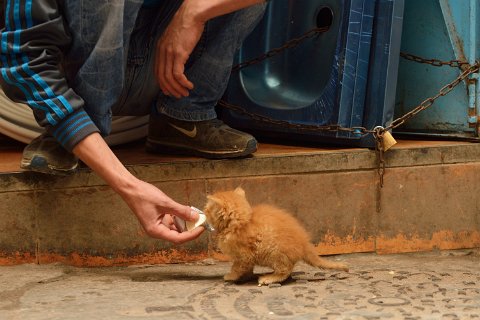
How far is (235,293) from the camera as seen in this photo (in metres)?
2.84

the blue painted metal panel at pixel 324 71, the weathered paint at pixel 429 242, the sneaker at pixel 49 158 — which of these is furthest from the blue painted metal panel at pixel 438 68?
the sneaker at pixel 49 158

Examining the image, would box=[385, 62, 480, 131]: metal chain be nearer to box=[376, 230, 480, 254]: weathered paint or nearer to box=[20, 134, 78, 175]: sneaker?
box=[376, 230, 480, 254]: weathered paint

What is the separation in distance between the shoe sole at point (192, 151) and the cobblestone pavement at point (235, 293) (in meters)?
0.40

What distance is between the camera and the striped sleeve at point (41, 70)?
2.80 metres

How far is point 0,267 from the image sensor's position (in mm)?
3176

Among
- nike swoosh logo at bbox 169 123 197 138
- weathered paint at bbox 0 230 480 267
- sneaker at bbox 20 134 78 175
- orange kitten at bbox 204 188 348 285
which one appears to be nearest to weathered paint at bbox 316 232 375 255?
weathered paint at bbox 0 230 480 267

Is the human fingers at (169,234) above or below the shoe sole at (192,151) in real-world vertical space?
below

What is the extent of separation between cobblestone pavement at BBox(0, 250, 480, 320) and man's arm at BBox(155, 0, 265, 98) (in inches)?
27.8

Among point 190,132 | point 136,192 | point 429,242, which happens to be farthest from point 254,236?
point 429,242

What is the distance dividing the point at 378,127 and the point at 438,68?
0.46m

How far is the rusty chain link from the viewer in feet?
11.1

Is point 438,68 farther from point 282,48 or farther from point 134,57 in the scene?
point 134,57

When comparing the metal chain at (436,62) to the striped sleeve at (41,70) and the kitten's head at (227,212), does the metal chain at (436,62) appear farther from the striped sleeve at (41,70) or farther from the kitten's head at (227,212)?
the striped sleeve at (41,70)

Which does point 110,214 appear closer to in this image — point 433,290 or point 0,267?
point 0,267
